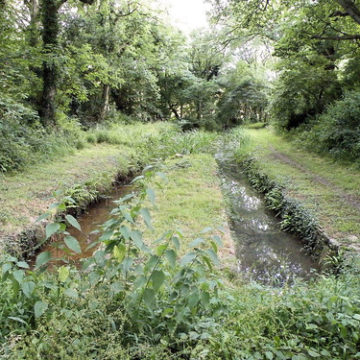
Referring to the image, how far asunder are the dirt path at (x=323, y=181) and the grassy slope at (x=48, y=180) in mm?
5333

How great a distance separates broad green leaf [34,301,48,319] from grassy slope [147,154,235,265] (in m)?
1.69

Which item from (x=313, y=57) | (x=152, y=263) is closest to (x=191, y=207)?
(x=152, y=263)

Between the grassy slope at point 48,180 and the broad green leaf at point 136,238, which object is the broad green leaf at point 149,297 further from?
the grassy slope at point 48,180

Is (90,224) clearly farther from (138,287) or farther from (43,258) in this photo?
(138,287)

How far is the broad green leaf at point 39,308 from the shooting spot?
157 cm

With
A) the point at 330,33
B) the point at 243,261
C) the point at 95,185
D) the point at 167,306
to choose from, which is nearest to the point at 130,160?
the point at 95,185

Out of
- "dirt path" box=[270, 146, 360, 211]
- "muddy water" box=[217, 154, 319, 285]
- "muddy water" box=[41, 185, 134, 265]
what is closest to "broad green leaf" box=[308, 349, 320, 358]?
"muddy water" box=[217, 154, 319, 285]

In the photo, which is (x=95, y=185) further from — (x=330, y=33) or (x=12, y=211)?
(x=330, y=33)

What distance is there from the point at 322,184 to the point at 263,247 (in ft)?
9.77

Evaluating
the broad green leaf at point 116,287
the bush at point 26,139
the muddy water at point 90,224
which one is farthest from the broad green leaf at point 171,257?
the bush at point 26,139

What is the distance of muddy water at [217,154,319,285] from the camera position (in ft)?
12.7

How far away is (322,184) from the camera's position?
657cm

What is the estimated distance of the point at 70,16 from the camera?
11.0 m

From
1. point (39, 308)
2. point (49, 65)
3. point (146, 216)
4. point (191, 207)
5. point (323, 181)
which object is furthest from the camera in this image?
point (49, 65)
